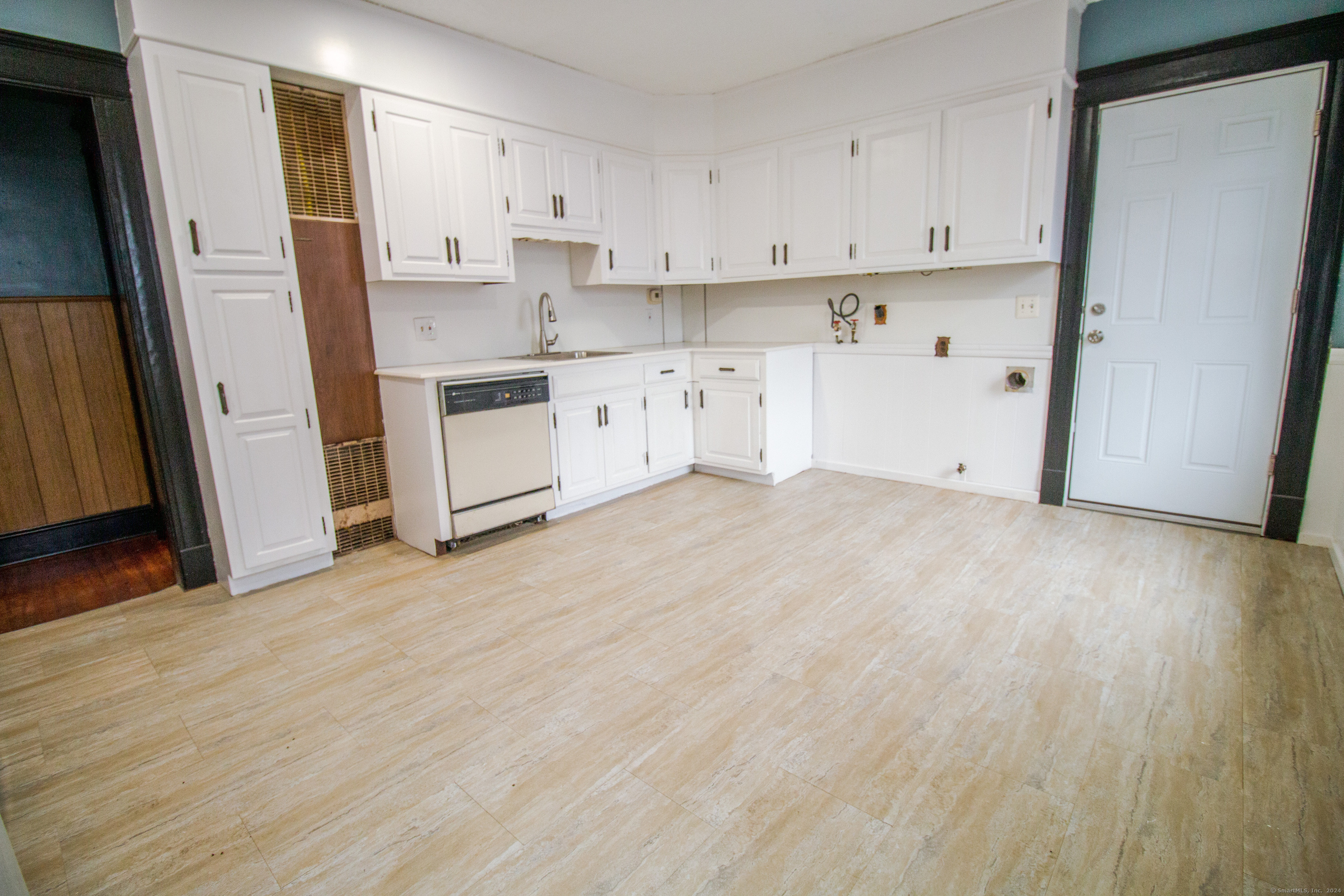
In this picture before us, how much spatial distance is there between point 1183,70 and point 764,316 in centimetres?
266

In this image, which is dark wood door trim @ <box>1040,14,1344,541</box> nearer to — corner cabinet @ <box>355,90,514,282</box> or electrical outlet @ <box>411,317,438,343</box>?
corner cabinet @ <box>355,90,514,282</box>

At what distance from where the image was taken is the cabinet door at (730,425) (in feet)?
13.7

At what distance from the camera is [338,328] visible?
3.23m

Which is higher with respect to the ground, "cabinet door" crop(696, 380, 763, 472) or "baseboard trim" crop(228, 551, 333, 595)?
"cabinet door" crop(696, 380, 763, 472)

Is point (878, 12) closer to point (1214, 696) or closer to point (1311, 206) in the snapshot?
point (1311, 206)

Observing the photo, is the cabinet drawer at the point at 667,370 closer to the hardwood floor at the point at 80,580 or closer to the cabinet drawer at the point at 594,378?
the cabinet drawer at the point at 594,378

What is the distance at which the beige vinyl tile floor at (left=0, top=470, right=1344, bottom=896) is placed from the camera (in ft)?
4.62

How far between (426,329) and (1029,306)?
3.50 m

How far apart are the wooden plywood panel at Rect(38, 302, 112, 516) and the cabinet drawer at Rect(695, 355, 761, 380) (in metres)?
3.57

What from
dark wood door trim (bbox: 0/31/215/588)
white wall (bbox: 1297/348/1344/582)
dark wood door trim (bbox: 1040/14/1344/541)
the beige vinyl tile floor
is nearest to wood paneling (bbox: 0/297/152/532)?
dark wood door trim (bbox: 0/31/215/588)

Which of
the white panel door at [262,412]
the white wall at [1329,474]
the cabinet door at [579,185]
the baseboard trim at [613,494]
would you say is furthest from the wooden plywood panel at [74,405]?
the white wall at [1329,474]

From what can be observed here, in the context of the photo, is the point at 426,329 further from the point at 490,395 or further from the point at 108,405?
the point at 108,405

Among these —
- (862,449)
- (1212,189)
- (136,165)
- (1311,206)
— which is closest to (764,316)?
(862,449)

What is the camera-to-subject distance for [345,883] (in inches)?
54.4
